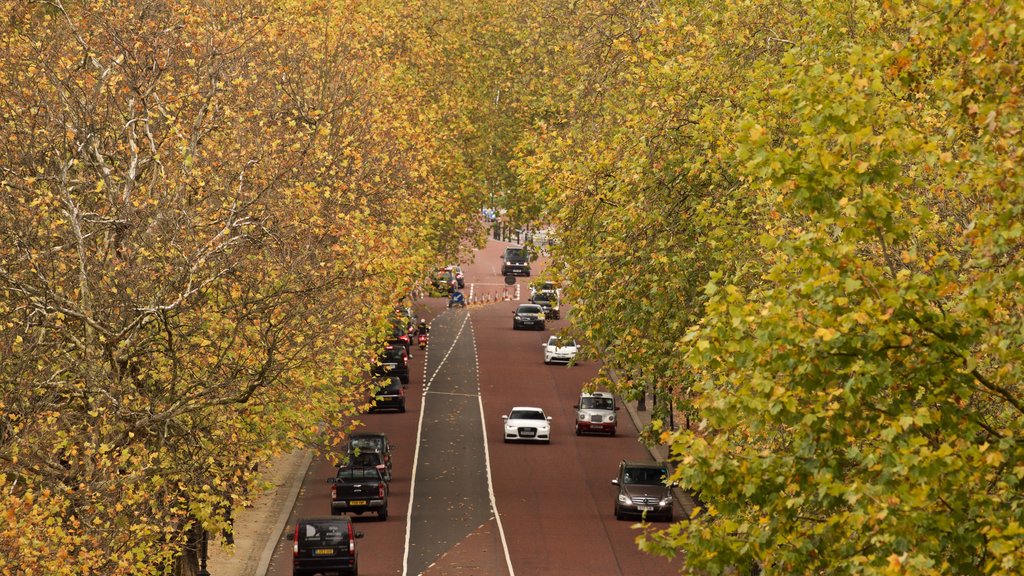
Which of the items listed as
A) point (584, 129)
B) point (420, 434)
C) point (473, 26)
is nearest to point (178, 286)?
point (584, 129)

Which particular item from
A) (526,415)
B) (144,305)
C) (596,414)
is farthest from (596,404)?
(144,305)

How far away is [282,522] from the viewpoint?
41594mm

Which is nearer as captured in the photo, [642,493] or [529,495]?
[642,493]

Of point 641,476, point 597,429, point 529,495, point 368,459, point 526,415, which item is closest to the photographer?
point 641,476

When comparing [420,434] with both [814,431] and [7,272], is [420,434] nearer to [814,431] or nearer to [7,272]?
[7,272]

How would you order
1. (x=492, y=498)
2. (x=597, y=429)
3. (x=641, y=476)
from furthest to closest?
1. (x=597, y=429)
2. (x=492, y=498)
3. (x=641, y=476)

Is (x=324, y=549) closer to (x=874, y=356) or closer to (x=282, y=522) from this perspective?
(x=282, y=522)

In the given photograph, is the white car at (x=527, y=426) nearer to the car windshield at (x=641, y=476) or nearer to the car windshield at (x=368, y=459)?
the car windshield at (x=368, y=459)

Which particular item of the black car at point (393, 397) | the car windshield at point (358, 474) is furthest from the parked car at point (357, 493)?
the black car at point (393, 397)

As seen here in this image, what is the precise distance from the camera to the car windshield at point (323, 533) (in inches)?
1314

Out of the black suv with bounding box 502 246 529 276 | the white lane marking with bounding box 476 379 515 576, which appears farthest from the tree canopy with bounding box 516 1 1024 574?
the black suv with bounding box 502 246 529 276

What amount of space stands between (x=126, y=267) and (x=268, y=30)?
36.7 feet

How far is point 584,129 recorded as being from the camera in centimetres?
3847

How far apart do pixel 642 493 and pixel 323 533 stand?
9.86 meters
